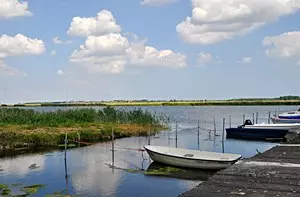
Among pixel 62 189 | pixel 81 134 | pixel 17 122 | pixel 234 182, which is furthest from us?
pixel 17 122

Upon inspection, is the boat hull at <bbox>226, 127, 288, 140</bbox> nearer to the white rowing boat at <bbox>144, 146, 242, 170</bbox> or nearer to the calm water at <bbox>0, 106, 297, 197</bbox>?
the calm water at <bbox>0, 106, 297, 197</bbox>

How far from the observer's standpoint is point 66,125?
Result: 32.6 meters

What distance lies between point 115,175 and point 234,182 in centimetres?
1211

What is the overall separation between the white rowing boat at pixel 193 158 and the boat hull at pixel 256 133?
14.6 meters

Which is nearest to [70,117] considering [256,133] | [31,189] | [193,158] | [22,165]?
[22,165]

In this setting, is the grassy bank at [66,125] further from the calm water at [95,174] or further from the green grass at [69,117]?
the calm water at [95,174]

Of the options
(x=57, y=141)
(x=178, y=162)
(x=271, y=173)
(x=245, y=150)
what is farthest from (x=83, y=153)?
(x=271, y=173)

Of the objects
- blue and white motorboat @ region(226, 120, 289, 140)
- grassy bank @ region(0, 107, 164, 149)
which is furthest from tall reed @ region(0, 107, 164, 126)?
blue and white motorboat @ region(226, 120, 289, 140)

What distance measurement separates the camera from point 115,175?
18.1m

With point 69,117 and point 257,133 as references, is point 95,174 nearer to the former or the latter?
point 257,133

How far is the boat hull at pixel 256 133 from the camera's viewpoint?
3133cm

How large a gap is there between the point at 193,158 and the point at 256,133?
53.9 ft

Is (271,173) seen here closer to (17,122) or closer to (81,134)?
(81,134)

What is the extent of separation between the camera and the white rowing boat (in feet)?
56.6
